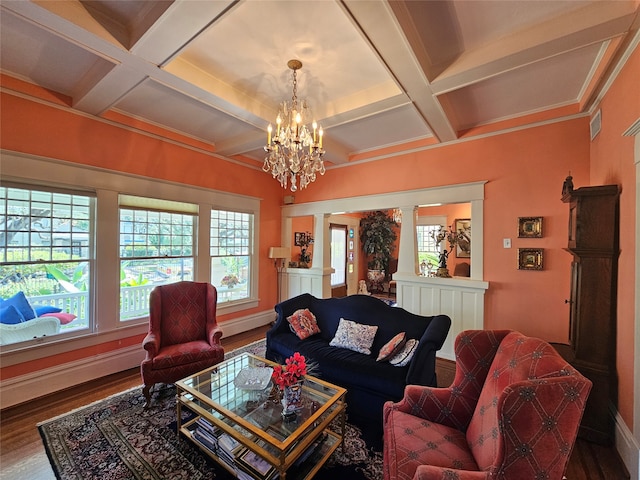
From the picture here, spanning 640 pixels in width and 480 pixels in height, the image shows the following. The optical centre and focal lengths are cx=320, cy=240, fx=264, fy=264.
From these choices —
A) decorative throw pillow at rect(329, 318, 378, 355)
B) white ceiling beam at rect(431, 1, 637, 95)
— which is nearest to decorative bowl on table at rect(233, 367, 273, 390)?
decorative throw pillow at rect(329, 318, 378, 355)

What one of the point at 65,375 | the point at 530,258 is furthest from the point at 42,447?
the point at 530,258

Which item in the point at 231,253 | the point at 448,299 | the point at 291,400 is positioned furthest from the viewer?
the point at 231,253

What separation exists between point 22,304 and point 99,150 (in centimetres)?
177

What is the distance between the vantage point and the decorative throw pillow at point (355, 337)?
8.71ft

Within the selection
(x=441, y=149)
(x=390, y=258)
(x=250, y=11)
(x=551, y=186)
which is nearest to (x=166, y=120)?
(x=250, y=11)

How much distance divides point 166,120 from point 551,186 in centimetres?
466

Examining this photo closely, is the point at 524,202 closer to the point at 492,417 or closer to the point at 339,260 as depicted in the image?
the point at 492,417

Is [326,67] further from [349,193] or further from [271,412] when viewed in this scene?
[271,412]

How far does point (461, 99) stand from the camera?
278 cm

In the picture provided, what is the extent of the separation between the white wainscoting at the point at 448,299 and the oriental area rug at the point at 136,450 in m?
1.98

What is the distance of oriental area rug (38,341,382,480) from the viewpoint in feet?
5.71

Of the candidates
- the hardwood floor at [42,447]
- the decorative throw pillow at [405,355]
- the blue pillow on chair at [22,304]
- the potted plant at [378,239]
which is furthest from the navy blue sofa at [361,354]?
the potted plant at [378,239]

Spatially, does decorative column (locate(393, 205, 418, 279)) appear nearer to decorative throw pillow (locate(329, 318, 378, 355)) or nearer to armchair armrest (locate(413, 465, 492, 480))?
decorative throw pillow (locate(329, 318, 378, 355))

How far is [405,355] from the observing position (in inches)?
91.5
